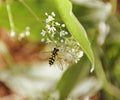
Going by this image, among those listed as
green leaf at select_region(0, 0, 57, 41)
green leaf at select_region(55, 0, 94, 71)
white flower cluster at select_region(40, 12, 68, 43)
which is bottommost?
green leaf at select_region(55, 0, 94, 71)

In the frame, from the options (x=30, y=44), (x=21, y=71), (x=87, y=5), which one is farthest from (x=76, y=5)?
(x=30, y=44)

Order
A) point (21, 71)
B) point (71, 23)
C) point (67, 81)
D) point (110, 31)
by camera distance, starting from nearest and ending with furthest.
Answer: point (71, 23)
point (67, 81)
point (110, 31)
point (21, 71)

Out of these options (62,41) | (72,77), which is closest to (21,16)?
(72,77)

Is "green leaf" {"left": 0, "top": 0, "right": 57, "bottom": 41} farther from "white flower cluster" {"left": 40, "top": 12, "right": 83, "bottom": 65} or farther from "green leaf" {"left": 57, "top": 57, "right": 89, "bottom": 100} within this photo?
"white flower cluster" {"left": 40, "top": 12, "right": 83, "bottom": 65}

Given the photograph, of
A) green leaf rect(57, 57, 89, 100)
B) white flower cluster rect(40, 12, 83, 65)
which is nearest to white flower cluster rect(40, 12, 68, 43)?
white flower cluster rect(40, 12, 83, 65)

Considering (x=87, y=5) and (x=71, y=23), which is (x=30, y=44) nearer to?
(x=87, y=5)
